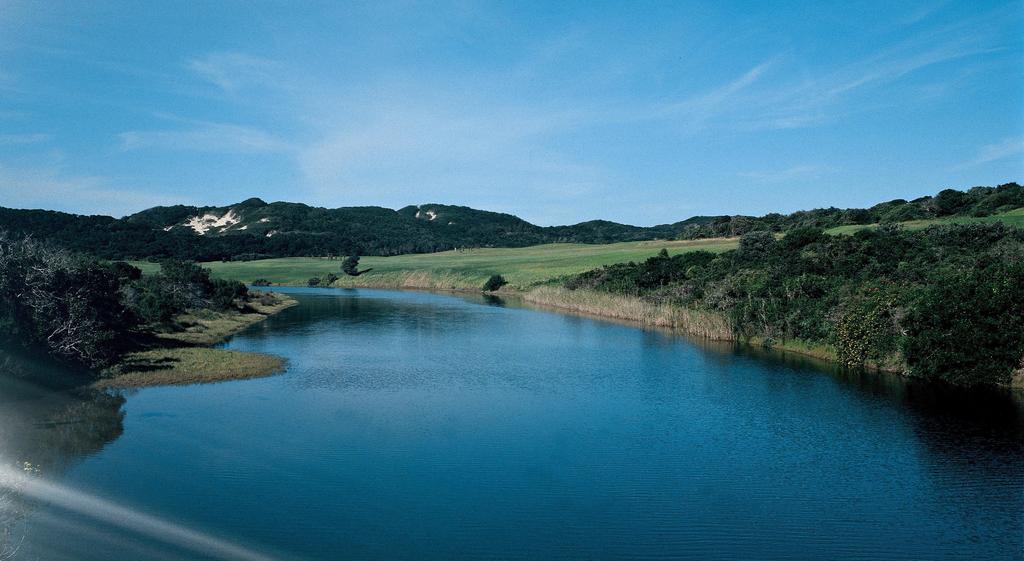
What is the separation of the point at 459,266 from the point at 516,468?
94324 mm

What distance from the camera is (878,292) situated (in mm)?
32250

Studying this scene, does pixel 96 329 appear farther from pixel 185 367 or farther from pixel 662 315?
pixel 662 315

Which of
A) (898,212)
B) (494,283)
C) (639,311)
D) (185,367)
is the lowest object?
A: (185,367)

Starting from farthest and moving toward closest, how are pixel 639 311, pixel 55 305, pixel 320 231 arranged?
pixel 320 231
pixel 639 311
pixel 55 305

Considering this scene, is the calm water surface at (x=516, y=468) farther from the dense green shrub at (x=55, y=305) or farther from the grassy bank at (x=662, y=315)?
the grassy bank at (x=662, y=315)

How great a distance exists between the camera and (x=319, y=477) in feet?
54.1

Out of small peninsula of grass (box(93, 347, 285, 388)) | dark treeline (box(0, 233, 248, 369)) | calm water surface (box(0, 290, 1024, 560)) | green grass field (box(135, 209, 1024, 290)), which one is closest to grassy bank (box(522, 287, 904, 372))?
calm water surface (box(0, 290, 1024, 560))

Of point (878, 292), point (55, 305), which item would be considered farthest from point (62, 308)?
point (878, 292)

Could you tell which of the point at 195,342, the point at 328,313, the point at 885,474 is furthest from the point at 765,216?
the point at 885,474

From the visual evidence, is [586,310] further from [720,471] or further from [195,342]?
[720,471]

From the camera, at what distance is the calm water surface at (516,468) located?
1316cm

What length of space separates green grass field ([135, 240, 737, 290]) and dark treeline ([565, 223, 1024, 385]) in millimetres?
18517

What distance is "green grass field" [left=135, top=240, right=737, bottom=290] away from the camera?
87812 mm

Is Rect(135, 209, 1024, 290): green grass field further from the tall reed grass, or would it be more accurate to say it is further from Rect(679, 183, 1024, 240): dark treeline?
the tall reed grass
